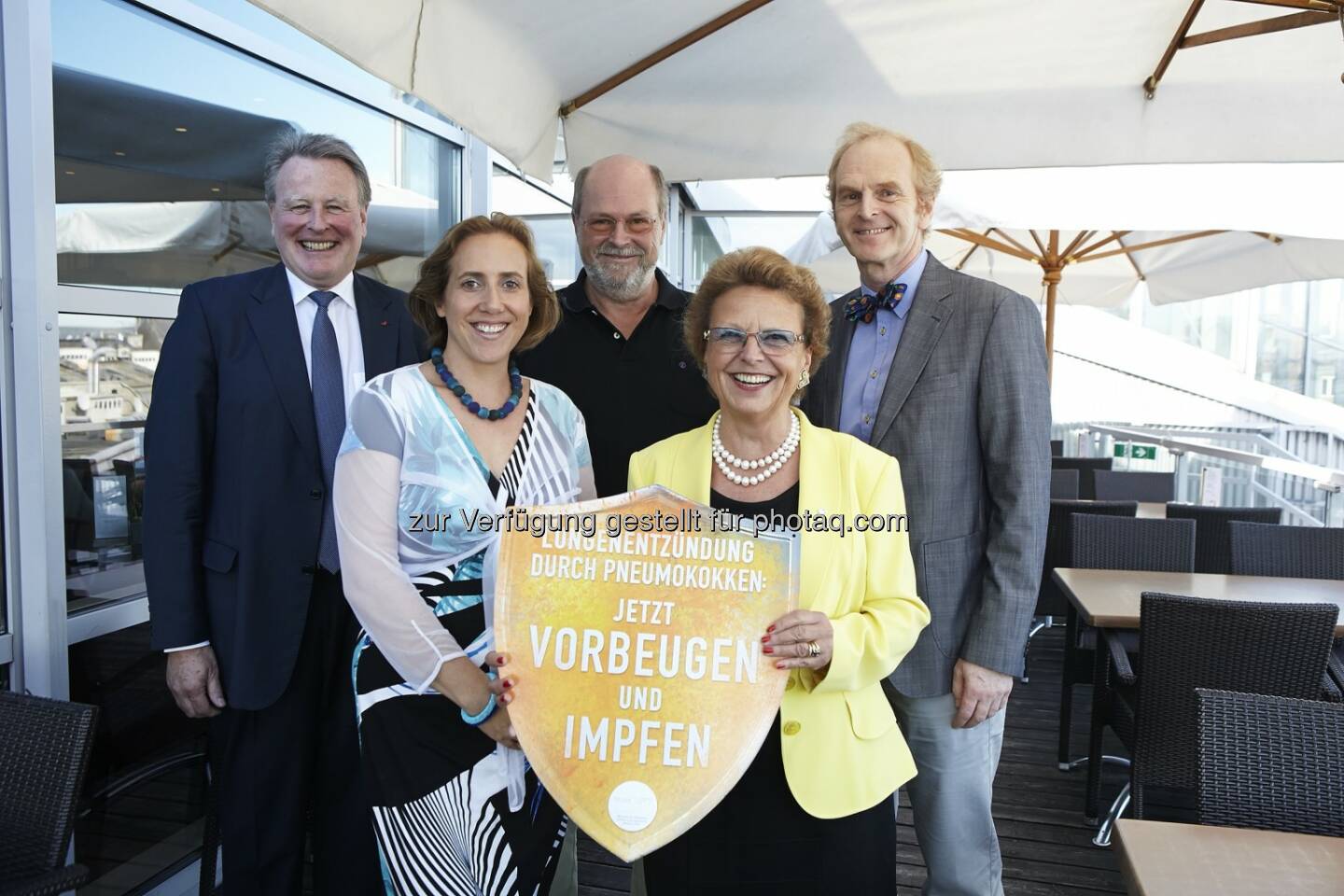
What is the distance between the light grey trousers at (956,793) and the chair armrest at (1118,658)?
155cm

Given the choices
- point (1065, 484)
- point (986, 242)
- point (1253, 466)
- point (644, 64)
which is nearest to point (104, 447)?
point (644, 64)

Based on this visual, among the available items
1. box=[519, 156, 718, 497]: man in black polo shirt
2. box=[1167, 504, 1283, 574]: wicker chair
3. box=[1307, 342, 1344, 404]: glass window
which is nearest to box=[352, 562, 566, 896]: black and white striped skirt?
box=[519, 156, 718, 497]: man in black polo shirt

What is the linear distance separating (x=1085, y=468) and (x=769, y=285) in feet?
20.0

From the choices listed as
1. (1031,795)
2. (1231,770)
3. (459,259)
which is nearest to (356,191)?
(459,259)

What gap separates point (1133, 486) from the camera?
252 inches

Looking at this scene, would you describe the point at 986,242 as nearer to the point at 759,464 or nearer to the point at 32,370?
the point at 759,464

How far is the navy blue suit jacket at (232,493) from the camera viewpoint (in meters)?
2.11

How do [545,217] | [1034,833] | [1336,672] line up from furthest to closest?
[545,217]
[1034,833]
[1336,672]

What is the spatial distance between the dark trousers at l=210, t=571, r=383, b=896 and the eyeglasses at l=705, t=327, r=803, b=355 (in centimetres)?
118

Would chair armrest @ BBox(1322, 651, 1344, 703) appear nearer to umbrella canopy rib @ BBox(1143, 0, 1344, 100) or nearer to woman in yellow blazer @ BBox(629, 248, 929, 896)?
umbrella canopy rib @ BBox(1143, 0, 1344, 100)

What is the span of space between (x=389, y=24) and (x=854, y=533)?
1334mm

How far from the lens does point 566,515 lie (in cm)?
159

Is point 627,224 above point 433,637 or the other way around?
above

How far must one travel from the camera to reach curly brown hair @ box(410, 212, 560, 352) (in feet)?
6.28
